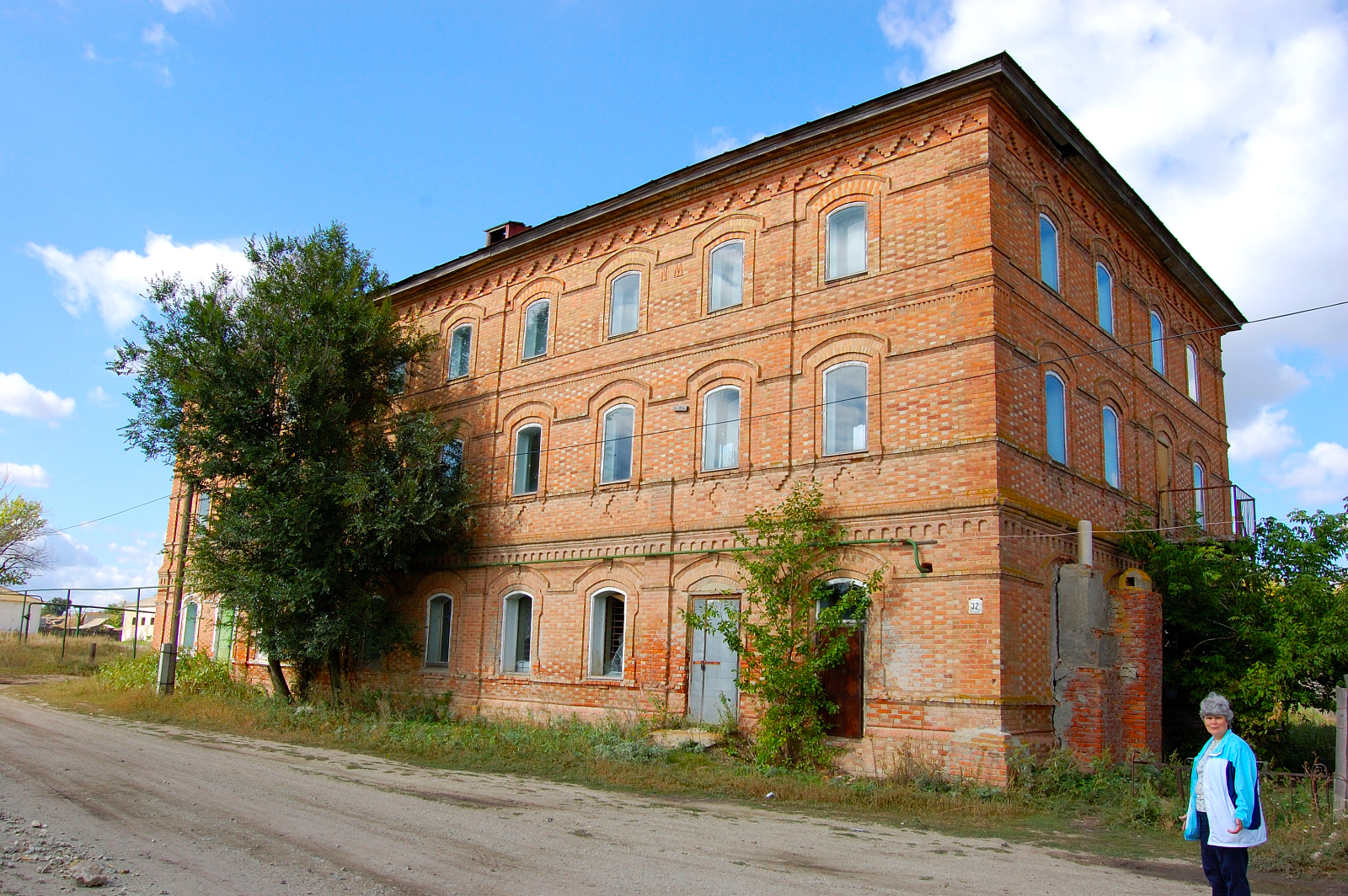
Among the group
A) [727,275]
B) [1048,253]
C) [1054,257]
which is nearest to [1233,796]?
[1048,253]

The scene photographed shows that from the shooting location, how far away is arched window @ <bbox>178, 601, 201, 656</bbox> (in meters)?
30.7

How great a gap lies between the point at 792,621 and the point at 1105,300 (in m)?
9.35

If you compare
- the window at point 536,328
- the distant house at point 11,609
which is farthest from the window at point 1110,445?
the distant house at point 11,609

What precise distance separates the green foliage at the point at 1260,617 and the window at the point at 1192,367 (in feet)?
20.6

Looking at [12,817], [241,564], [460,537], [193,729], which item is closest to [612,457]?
[460,537]

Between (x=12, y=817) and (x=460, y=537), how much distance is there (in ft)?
38.9

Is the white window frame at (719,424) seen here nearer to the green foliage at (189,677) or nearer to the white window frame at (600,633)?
the white window frame at (600,633)

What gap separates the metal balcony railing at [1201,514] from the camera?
59.2 feet

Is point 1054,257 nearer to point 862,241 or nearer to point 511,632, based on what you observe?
point 862,241

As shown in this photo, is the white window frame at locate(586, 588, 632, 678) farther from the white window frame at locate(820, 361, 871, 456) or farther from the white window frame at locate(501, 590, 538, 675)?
the white window frame at locate(820, 361, 871, 456)

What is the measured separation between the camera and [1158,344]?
2116 cm

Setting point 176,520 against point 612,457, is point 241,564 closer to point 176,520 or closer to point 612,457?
point 612,457

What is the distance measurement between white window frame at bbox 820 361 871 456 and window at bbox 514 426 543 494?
6858mm

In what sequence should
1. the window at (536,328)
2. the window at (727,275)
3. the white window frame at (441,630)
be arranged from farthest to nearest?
the white window frame at (441,630)
the window at (536,328)
the window at (727,275)
